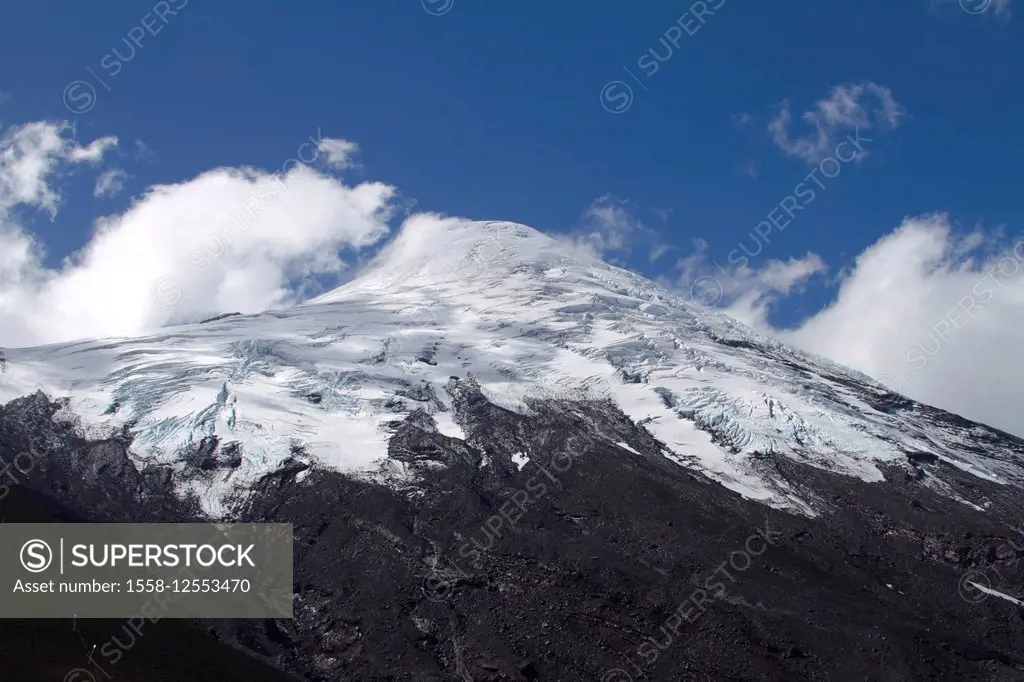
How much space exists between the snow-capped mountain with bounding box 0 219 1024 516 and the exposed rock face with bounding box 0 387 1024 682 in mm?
2059

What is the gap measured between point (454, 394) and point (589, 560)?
27.5 meters

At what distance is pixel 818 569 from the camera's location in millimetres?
49531

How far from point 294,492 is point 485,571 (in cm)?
1550

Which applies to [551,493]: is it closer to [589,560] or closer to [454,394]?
[589,560]

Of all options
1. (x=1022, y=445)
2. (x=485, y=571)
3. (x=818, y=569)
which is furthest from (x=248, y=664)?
(x=1022, y=445)

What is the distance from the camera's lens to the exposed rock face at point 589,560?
4222cm

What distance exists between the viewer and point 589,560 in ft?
159

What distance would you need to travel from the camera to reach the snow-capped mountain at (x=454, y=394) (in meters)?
61.8

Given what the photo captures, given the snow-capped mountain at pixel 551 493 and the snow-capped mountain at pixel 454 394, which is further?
the snow-capped mountain at pixel 454 394

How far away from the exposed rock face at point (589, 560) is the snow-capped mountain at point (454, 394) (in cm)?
206

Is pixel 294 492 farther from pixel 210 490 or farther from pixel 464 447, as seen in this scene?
pixel 464 447

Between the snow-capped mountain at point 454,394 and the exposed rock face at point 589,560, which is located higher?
the snow-capped mountain at point 454,394

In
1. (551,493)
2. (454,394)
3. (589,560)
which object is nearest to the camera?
(589,560)

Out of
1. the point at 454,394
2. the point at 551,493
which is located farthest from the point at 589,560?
the point at 454,394
